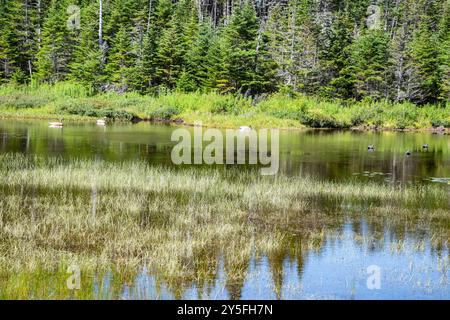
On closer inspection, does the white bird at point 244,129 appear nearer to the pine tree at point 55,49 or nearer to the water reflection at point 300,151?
the water reflection at point 300,151

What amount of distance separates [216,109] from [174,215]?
41362mm

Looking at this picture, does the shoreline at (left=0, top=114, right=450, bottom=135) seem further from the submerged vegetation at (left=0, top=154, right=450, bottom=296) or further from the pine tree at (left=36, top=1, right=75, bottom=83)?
the submerged vegetation at (left=0, top=154, right=450, bottom=296)

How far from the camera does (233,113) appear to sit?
179 ft

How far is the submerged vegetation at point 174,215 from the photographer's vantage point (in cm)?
1030

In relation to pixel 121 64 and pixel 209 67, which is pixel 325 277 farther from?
pixel 121 64

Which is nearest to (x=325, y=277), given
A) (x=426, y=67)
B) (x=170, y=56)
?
(x=170, y=56)

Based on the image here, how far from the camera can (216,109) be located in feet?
181

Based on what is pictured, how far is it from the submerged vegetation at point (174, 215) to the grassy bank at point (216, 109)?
31.2m

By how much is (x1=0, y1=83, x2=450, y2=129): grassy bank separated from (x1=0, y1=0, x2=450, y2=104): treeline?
3.45m

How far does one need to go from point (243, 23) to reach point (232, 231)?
5278 cm

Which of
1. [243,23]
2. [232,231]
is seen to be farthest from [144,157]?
[243,23]

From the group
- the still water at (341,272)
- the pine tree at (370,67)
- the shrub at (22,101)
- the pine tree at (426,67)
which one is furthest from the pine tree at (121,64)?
the still water at (341,272)

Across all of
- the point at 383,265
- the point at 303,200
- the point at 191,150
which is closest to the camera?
the point at 383,265
